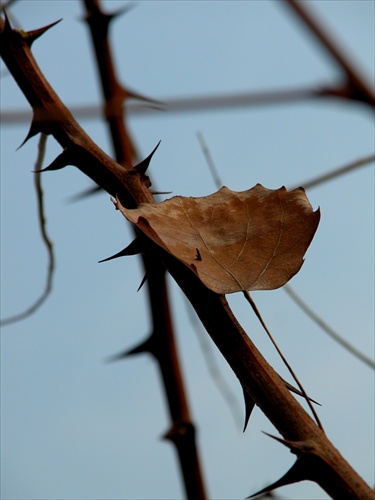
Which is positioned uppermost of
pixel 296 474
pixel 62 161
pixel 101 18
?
pixel 101 18

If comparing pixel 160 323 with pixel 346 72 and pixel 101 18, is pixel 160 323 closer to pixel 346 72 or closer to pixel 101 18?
pixel 101 18

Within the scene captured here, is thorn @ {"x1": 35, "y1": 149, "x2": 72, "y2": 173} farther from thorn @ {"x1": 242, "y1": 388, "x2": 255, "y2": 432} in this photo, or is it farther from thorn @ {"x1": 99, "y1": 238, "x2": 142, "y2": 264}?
thorn @ {"x1": 242, "y1": 388, "x2": 255, "y2": 432}

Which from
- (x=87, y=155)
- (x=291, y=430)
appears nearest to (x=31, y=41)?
(x=87, y=155)

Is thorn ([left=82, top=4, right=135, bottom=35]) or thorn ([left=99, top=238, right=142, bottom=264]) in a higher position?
thorn ([left=82, top=4, right=135, bottom=35])

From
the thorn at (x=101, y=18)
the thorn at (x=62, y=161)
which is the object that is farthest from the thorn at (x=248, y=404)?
the thorn at (x=101, y=18)

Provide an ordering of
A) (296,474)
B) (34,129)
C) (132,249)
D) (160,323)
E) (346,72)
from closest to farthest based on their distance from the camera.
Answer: (346,72)
(296,474)
(132,249)
(34,129)
(160,323)

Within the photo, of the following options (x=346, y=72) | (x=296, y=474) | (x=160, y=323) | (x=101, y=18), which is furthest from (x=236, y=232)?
(x=101, y=18)

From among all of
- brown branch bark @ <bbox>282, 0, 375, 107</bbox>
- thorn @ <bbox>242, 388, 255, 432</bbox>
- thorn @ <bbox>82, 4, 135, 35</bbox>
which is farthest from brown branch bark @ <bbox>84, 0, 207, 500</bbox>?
brown branch bark @ <bbox>282, 0, 375, 107</bbox>

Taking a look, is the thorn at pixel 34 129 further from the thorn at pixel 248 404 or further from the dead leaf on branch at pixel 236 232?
the thorn at pixel 248 404
